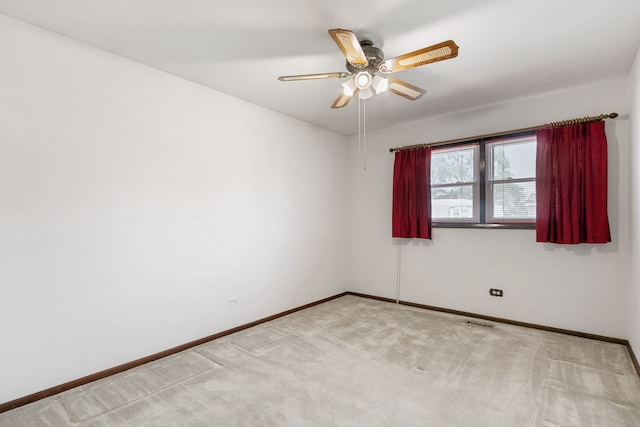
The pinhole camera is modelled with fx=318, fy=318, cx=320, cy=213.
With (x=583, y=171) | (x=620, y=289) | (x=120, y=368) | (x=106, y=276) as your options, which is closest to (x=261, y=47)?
(x=106, y=276)

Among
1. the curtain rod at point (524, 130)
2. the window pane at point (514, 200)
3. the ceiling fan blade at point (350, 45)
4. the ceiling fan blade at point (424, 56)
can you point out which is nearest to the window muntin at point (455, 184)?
A: the curtain rod at point (524, 130)

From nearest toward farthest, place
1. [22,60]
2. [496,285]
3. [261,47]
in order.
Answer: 1. [22,60]
2. [261,47]
3. [496,285]

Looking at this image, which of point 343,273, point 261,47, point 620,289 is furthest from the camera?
point 343,273

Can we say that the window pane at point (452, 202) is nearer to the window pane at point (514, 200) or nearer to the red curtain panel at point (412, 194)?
the red curtain panel at point (412, 194)

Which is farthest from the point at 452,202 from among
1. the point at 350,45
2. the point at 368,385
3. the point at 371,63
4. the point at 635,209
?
the point at 350,45

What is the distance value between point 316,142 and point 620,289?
3790 millimetres

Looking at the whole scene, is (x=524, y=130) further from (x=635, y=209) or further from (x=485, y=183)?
(x=635, y=209)

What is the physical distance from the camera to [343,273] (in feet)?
16.8

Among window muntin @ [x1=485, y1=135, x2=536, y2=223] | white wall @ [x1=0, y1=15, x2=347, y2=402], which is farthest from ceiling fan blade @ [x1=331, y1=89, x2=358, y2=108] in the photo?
window muntin @ [x1=485, y1=135, x2=536, y2=223]

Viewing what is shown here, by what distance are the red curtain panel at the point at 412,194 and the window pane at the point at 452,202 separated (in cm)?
20

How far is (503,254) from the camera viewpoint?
3.73m

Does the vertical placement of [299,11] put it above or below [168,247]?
above

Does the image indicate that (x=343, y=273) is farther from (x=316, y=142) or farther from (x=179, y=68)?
(x=179, y=68)

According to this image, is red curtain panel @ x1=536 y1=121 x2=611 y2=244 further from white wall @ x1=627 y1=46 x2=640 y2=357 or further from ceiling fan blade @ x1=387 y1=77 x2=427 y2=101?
ceiling fan blade @ x1=387 y1=77 x2=427 y2=101
